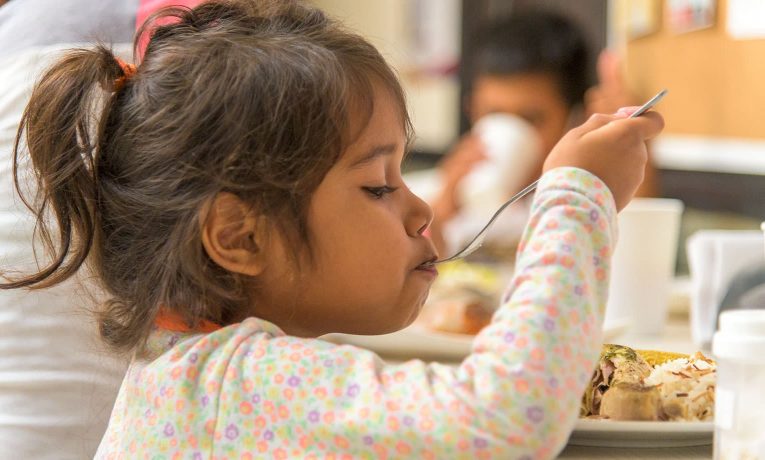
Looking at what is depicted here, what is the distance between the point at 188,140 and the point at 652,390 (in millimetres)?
377

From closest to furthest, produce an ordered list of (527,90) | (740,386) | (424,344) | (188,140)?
1. (740,386)
2. (188,140)
3. (424,344)
4. (527,90)

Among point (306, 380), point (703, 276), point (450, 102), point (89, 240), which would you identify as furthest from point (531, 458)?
point (450, 102)

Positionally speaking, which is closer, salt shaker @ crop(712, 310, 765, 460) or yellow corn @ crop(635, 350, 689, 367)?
salt shaker @ crop(712, 310, 765, 460)

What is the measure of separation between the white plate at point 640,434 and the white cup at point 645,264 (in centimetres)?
61

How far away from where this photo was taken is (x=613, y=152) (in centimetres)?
71

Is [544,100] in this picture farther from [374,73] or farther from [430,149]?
[374,73]

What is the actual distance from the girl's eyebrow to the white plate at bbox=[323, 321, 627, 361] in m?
0.46

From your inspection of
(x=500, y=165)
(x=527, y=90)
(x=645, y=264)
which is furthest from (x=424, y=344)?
(x=527, y=90)

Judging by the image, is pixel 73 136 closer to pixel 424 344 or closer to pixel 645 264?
pixel 424 344

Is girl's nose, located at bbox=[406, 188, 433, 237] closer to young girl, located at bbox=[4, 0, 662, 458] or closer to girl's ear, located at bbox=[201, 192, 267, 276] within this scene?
young girl, located at bbox=[4, 0, 662, 458]

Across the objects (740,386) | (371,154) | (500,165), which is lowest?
(500,165)

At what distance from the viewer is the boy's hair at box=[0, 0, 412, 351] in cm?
76

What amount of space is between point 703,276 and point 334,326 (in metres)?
0.63

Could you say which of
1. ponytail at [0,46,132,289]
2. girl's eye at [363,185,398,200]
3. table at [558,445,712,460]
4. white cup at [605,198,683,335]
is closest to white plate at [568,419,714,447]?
table at [558,445,712,460]
